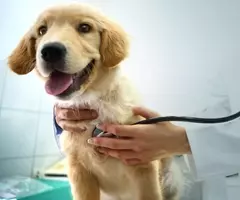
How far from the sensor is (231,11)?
3.79ft

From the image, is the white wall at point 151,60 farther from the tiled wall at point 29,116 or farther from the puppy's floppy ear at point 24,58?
the puppy's floppy ear at point 24,58

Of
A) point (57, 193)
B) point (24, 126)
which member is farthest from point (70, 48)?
point (24, 126)

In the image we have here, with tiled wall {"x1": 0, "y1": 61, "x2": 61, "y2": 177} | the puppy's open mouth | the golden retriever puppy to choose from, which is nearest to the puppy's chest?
the golden retriever puppy

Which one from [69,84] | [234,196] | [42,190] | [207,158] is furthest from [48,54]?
[234,196]

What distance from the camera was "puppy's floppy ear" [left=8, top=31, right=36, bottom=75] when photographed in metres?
0.79

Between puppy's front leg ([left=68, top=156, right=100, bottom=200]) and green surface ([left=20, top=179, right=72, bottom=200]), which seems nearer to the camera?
puppy's front leg ([left=68, top=156, right=100, bottom=200])

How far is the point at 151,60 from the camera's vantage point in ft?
4.45

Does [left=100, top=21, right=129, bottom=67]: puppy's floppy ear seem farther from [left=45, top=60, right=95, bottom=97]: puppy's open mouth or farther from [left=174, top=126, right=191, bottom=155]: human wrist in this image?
[left=174, top=126, right=191, bottom=155]: human wrist

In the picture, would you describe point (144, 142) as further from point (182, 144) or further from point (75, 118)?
point (75, 118)

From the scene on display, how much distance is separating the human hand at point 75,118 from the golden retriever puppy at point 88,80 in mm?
14

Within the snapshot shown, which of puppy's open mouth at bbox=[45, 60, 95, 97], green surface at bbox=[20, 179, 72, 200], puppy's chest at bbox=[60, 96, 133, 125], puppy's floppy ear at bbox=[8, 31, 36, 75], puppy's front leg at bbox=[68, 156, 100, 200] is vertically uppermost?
puppy's floppy ear at bbox=[8, 31, 36, 75]

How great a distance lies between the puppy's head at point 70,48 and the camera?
653 millimetres

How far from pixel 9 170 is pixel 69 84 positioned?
0.69 m

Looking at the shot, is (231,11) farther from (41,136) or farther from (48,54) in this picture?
(41,136)
